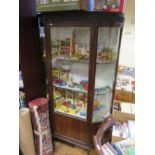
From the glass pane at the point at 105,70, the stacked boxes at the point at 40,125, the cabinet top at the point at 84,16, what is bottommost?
the stacked boxes at the point at 40,125

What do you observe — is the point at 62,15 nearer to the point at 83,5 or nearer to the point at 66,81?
the point at 83,5

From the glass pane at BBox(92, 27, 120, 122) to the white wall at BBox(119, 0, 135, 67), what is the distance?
48.3 inches

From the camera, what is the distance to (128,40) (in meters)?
2.90

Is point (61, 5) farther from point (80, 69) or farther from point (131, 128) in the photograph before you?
point (131, 128)

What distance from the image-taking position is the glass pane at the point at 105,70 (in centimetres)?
156

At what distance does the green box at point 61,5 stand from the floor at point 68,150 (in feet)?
5.36

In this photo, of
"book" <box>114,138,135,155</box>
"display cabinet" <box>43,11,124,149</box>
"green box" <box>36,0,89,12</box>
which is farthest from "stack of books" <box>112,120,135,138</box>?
"green box" <box>36,0,89,12</box>

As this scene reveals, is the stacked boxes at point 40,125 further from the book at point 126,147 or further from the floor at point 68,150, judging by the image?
the book at point 126,147

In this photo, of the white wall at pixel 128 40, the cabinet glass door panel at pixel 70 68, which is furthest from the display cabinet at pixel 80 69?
the white wall at pixel 128 40

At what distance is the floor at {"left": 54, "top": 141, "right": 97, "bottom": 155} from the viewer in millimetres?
1908

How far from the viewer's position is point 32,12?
1607 mm

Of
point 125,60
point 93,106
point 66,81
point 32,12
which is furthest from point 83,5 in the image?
point 125,60

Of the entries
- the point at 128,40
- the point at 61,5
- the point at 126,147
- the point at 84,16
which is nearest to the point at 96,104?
the point at 126,147
